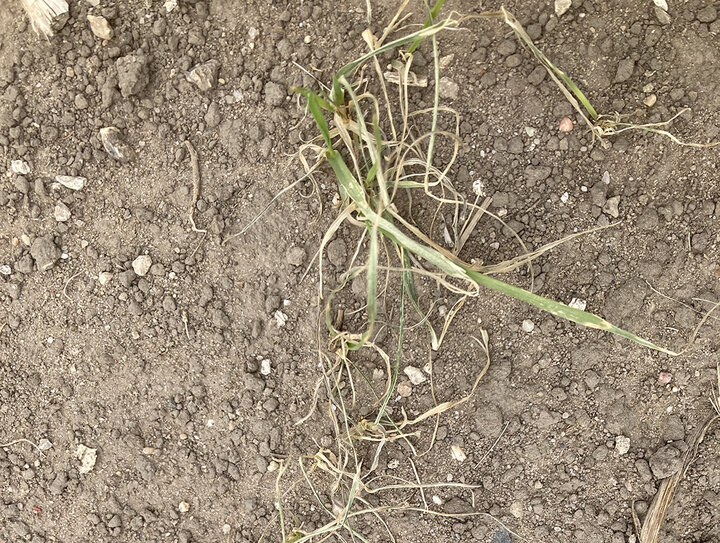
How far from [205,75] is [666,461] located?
126 centimetres

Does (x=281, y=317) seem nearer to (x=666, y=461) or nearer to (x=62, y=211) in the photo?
(x=62, y=211)

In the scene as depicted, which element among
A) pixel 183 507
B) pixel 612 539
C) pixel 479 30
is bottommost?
pixel 612 539

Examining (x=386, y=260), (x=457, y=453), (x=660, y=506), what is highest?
(x=386, y=260)

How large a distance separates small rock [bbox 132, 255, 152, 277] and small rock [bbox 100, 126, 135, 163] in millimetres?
205

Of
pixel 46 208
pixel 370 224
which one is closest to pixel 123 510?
pixel 46 208

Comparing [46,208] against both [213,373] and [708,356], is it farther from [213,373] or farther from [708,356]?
[708,356]

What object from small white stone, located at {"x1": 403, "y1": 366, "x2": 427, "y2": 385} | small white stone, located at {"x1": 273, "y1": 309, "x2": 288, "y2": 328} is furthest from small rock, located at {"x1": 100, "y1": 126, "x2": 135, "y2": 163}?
small white stone, located at {"x1": 403, "y1": 366, "x2": 427, "y2": 385}

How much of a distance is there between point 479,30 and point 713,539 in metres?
1.22

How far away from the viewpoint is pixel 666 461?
123cm

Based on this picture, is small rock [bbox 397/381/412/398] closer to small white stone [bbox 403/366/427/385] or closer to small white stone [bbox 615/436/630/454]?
small white stone [bbox 403/366/427/385]

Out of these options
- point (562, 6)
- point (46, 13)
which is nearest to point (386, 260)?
point (562, 6)

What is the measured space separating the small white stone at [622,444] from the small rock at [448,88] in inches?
31.5

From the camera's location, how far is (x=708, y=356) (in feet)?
3.92

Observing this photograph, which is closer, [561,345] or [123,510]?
[561,345]
